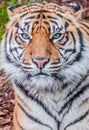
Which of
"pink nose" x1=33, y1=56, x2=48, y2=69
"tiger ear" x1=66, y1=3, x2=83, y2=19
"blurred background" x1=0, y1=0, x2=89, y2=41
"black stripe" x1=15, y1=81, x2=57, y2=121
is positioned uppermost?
"tiger ear" x1=66, y1=3, x2=83, y2=19

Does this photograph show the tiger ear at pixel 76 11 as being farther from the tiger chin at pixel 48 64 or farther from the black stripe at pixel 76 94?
the black stripe at pixel 76 94

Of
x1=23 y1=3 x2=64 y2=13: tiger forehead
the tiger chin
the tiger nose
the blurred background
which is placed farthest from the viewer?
the blurred background

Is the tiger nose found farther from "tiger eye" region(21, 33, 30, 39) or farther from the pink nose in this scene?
"tiger eye" region(21, 33, 30, 39)

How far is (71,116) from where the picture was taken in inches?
185

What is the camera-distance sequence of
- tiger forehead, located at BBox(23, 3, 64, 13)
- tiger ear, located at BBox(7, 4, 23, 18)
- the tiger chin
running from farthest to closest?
tiger ear, located at BBox(7, 4, 23, 18)
tiger forehead, located at BBox(23, 3, 64, 13)
the tiger chin

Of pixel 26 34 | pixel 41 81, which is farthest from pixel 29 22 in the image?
pixel 41 81

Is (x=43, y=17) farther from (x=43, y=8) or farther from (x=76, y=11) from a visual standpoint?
(x=76, y=11)

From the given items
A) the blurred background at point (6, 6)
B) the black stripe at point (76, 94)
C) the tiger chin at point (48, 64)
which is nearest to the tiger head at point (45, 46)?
the tiger chin at point (48, 64)

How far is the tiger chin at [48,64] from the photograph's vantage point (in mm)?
4234

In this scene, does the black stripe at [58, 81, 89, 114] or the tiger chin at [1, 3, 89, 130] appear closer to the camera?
the tiger chin at [1, 3, 89, 130]

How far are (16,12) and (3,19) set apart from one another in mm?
3062

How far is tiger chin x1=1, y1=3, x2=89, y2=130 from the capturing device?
4.23m

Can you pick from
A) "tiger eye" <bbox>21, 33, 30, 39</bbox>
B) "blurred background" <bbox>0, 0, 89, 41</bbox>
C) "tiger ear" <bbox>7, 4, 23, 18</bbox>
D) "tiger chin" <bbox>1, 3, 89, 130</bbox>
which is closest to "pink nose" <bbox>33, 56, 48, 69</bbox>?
"tiger chin" <bbox>1, 3, 89, 130</bbox>

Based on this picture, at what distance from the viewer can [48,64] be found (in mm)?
4184
